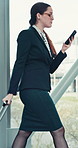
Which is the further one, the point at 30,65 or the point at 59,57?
the point at 59,57

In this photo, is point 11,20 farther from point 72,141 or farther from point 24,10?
point 72,141

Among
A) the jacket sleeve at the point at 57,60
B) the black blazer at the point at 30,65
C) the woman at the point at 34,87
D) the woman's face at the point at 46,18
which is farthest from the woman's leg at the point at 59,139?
the woman's face at the point at 46,18

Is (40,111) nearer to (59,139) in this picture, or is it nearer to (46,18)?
(59,139)

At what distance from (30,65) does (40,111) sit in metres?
0.33

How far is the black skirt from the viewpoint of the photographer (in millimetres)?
1998

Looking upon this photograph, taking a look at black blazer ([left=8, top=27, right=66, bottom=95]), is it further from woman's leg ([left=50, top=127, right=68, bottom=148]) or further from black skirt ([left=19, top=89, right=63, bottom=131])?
woman's leg ([left=50, top=127, right=68, bottom=148])

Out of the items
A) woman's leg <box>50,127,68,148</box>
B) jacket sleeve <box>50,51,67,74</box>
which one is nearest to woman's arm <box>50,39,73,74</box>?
jacket sleeve <box>50,51,67,74</box>

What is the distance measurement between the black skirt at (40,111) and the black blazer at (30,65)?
0.05m

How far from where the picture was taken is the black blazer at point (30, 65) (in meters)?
2.01

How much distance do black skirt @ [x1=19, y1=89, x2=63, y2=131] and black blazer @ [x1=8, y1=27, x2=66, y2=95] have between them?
49 mm

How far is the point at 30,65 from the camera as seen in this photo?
2.05 metres

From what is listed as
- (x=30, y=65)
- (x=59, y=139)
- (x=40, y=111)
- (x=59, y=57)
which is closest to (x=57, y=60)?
(x=59, y=57)

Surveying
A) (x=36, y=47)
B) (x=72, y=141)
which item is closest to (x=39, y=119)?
(x=36, y=47)

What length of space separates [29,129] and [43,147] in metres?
0.75
